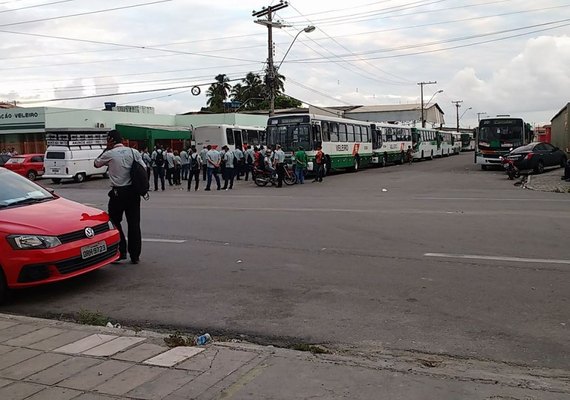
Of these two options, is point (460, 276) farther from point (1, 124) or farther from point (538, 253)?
point (1, 124)

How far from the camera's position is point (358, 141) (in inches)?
1374

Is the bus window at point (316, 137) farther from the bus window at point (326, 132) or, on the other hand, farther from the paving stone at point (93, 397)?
the paving stone at point (93, 397)

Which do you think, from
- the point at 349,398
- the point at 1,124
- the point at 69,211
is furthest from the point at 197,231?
the point at 1,124

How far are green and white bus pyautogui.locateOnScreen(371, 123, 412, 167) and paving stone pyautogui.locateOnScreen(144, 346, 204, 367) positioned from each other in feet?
112

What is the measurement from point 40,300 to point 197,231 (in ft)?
15.7

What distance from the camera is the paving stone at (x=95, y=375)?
4120 mm

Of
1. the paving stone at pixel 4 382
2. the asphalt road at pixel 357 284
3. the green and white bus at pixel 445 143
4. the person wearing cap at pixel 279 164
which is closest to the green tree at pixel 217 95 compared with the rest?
the green and white bus at pixel 445 143

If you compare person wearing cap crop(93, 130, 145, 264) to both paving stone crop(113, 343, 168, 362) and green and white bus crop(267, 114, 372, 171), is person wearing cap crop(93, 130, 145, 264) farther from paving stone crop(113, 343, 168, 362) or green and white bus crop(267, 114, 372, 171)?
green and white bus crop(267, 114, 372, 171)

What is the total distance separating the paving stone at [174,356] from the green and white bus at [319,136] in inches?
866

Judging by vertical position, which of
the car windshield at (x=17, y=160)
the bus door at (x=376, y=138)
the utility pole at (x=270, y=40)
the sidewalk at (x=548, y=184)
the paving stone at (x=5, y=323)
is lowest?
the sidewalk at (x=548, y=184)

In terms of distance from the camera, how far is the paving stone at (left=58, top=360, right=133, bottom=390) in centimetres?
412

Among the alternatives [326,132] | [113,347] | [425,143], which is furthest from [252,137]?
[113,347]

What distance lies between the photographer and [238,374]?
166 inches

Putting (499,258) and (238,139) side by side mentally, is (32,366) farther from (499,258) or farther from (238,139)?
(238,139)
